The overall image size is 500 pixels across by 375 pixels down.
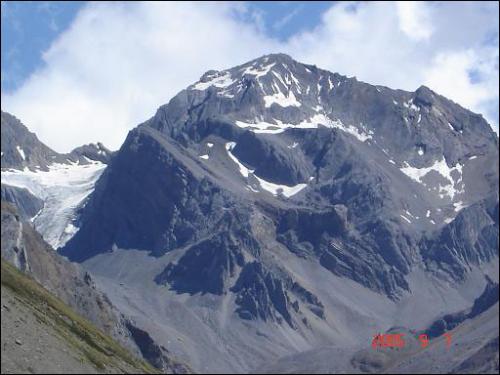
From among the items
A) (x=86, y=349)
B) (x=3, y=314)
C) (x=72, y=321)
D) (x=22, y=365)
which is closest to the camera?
(x=22, y=365)

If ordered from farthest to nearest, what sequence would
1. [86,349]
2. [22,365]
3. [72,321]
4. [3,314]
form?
1. [72,321]
2. [86,349]
3. [3,314]
4. [22,365]

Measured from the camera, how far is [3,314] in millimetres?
129625

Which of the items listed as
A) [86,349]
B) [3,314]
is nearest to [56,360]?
[3,314]

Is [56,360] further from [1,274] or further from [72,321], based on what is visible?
[72,321]

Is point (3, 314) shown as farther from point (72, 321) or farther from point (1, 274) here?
point (72, 321)

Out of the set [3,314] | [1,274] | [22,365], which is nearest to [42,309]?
[1,274]

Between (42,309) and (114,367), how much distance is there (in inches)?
575

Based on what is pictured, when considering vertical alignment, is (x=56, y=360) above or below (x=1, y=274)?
below

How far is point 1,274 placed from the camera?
16938cm

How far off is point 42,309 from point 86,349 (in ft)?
40.4

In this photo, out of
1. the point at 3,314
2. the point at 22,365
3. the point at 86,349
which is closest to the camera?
the point at 22,365

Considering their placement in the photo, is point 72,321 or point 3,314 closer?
point 3,314

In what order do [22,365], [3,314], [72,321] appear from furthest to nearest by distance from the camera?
[72,321] → [3,314] → [22,365]

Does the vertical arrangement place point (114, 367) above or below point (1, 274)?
below
